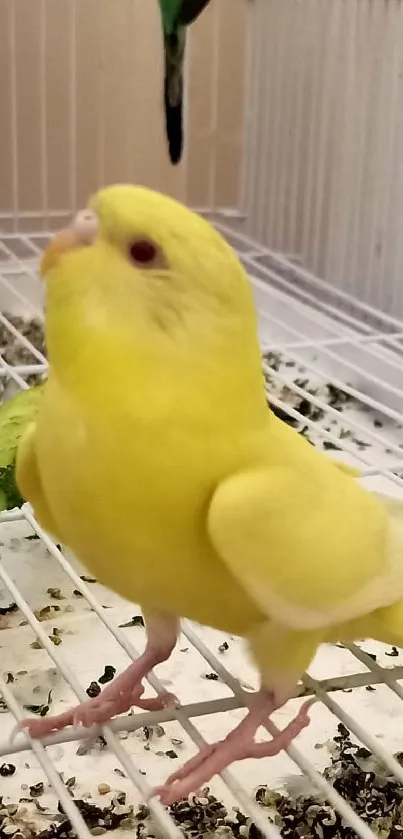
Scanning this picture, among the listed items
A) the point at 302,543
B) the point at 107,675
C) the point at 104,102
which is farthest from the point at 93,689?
the point at 104,102

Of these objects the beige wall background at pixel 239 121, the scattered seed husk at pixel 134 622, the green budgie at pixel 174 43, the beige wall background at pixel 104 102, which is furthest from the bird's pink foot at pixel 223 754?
the beige wall background at pixel 104 102

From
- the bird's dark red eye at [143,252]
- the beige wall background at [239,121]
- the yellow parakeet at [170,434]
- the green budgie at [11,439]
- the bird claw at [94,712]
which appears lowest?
the bird claw at [94,712]

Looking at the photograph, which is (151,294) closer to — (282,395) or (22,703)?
(22,703)

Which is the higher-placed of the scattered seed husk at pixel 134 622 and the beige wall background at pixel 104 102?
the beige wall background at pixel 104 102

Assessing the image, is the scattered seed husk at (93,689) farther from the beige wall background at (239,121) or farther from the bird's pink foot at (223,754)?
the beige wall background at (239,121)

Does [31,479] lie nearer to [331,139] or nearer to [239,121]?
[331,139]

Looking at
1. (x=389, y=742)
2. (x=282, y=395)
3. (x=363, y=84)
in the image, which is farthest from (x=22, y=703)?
(x=363, y=84)

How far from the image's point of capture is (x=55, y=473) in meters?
0.49

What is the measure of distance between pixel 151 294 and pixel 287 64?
1.10 meters

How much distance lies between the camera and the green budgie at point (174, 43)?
0.89 m

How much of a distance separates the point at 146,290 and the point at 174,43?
0.57 m

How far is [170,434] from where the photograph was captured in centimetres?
46

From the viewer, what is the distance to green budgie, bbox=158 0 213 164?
89 cm

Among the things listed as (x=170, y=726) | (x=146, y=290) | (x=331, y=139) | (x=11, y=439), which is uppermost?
(x=331, y=139)
